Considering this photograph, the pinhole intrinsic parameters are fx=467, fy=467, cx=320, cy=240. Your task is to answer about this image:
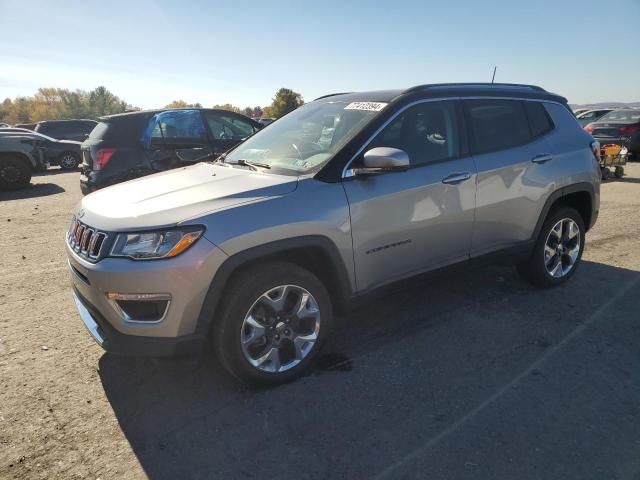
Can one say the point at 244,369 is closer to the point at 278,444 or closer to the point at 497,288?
the point at 278,444

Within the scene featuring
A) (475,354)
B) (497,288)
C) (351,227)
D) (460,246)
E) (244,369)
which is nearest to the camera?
(244,369)

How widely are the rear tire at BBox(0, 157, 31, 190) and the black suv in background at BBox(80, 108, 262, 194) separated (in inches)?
225

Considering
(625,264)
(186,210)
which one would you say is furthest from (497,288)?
(186,210)

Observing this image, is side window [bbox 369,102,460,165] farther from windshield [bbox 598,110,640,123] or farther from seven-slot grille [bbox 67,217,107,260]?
windshield [bbox 598,110,640,123]

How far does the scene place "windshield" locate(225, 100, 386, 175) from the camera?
321cm

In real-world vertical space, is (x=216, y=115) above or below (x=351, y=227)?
above

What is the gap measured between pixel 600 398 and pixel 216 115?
21.2ft

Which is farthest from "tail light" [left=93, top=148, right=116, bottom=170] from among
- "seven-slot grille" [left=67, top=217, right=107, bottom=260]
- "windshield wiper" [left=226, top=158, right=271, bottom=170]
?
"seven-slot grille" [left=67, top=217, right=107, bottom=260]

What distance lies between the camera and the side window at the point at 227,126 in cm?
735

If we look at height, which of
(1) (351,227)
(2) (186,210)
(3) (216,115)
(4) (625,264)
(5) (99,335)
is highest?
(3) (216,115)

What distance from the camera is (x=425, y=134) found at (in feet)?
11.5

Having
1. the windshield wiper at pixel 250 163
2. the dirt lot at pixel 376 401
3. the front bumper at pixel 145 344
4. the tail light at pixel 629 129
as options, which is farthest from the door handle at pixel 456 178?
the tail light at pixel 629 129

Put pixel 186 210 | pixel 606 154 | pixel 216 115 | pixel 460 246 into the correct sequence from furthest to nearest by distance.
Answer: pixel 606 154 → pixel 216 115 → pixel 460 246 → pixel 186 210

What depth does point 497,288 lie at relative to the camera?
4.48 m
